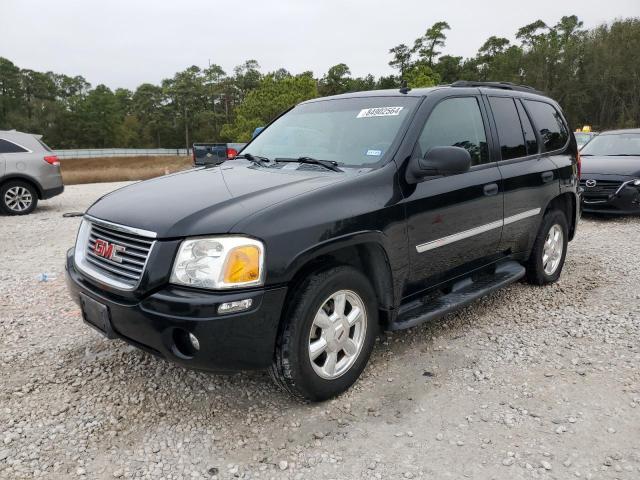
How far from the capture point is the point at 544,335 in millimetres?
3865

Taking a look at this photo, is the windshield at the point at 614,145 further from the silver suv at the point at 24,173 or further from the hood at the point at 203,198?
the silver suv at the point at 24,173

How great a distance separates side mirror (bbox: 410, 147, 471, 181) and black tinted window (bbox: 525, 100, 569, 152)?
1.96 meters

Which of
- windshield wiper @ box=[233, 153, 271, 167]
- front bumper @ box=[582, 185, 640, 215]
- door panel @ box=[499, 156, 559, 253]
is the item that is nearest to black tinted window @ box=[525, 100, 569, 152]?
door panel @ box=[499, 156, 559, 253]

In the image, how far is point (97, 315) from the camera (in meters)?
2.78

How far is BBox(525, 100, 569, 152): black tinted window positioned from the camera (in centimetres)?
472

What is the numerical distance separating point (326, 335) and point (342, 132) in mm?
1555

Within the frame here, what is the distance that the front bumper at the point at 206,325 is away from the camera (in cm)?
240

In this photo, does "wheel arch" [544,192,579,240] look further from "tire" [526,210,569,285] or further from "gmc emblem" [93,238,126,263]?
"gmc emblem" [93,238,126,263]

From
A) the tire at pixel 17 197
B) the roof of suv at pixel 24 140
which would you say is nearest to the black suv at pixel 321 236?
the tire at pixel 17 197

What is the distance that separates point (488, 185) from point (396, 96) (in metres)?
0.98

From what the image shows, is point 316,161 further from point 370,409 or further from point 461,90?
point 370,409

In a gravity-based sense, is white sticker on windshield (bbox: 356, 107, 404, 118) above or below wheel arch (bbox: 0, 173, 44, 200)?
above

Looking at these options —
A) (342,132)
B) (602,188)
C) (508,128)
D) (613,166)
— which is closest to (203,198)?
(342,132)

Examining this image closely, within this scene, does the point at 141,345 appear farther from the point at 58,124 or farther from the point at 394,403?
the point at 58,124
